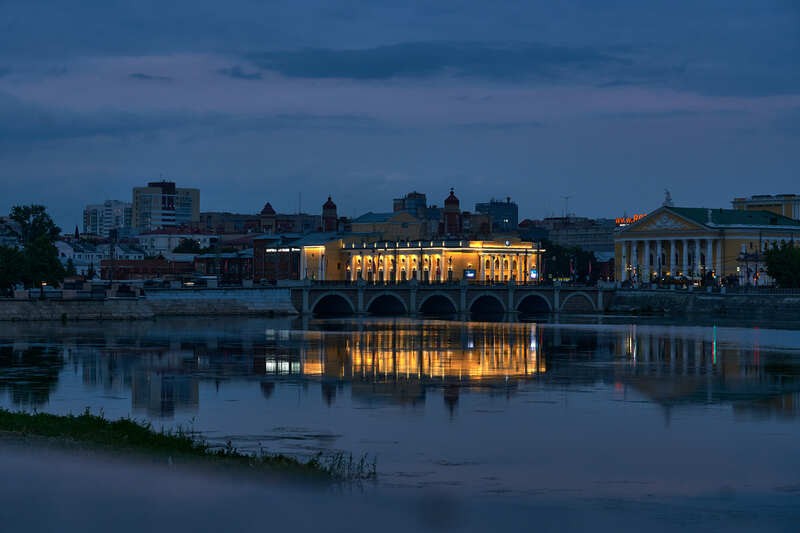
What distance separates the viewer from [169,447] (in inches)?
1398

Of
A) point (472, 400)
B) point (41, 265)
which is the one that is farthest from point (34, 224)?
point (472, 400)

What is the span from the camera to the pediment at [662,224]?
186500 mm

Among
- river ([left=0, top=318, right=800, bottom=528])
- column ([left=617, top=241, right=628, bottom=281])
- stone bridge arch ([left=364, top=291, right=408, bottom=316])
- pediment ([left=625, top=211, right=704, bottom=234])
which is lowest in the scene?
river ([left=0, top=318, right=800, bottom=528])

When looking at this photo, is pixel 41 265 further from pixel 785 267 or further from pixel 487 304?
pixel 785 267

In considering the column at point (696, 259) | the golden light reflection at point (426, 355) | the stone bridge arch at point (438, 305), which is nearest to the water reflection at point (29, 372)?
the golden light reflection at point (426, 355)

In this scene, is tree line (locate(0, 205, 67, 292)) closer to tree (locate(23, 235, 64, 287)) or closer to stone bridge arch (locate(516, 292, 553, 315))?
tree (locate(23, 235, 64, 287))

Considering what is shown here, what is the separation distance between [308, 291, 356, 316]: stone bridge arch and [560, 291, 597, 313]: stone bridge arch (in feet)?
88.4

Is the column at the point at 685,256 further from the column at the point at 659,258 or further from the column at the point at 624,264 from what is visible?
the column at the point at 624,264

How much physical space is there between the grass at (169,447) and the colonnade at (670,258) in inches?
5990

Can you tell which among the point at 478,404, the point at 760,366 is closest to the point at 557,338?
the point at 760,366

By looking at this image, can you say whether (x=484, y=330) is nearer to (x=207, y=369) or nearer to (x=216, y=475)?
(x=207, y=369)

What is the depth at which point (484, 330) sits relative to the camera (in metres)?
117

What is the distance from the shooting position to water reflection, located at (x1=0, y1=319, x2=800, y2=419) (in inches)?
2274

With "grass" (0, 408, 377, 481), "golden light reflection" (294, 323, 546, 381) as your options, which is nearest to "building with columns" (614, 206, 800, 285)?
"golden light reflection" (294, 323, 546, 381)
